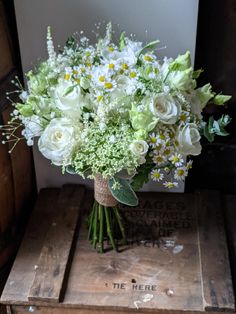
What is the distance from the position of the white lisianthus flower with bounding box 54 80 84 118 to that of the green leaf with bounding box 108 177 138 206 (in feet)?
0.54

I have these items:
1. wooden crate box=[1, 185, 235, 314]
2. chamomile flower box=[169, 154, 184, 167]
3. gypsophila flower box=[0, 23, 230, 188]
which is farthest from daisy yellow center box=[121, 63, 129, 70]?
wooden crate box=[1, 185, 235, 314]

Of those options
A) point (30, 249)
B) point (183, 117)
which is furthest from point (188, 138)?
point (30, 249)

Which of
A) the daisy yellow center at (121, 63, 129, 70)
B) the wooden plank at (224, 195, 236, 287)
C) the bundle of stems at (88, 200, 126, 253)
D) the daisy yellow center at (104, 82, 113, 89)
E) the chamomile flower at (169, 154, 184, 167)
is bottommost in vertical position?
the wooden plank at (224, 195, 236, 287)

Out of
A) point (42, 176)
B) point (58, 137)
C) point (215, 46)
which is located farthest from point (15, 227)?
point (215, 46)

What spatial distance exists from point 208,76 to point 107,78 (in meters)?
0.46

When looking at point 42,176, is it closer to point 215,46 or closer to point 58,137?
point 58,137

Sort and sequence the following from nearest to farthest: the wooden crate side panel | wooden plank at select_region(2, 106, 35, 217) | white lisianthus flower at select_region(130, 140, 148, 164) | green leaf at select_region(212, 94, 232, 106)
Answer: white lisianthus flower at select_region(130, 140, 148, 164), green leaf at select_region(212, 94, 232, 106), the wooden crate side panel, wooden plank at select_region(2, 106, 35, 217)

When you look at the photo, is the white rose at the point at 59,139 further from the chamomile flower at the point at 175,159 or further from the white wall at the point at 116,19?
the white wall at the point at 116,19

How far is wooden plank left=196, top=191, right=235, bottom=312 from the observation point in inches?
43.0

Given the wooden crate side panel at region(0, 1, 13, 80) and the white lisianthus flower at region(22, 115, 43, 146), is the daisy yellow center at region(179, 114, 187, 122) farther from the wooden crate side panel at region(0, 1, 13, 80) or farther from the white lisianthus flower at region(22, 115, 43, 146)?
the wooden crate side panel at region(0, 1, 13, 80)

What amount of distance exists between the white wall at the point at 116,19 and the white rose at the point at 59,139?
0.36 meters

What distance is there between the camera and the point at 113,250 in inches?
48.9

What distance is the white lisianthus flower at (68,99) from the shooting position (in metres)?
0.99

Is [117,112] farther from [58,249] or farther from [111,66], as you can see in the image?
[58,249]
